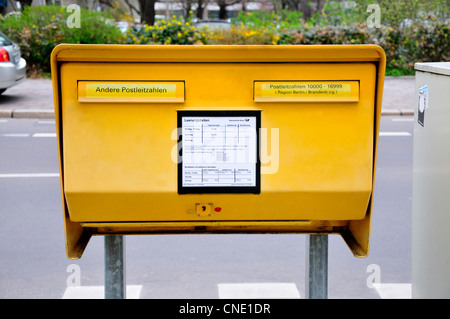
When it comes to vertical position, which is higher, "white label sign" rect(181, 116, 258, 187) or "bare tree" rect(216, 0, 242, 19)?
"white label sign" rect(181, 116, 258, 187)

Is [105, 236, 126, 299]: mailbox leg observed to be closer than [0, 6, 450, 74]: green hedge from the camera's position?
Yes

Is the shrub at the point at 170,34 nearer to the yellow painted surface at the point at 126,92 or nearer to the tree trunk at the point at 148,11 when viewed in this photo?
the tree trunk at the point at 148,11

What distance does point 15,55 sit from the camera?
1360cm

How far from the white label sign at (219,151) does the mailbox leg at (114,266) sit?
1.41 ft

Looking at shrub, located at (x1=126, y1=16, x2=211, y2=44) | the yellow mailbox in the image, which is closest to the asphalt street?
the yellow mailbox

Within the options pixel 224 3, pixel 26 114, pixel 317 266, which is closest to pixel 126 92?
pixel 317 266

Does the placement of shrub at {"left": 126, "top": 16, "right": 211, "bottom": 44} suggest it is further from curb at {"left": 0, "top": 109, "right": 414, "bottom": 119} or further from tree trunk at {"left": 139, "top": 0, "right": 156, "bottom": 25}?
tree trunk at {"left": 139, "top": 0, "right": 156, "bottom": 25}

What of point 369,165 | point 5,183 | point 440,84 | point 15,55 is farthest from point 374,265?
point 15,55

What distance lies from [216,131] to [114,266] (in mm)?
699

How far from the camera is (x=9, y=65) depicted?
1320 cm

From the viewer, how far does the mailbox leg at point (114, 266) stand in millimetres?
2752

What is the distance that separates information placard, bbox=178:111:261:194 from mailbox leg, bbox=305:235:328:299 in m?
0.42

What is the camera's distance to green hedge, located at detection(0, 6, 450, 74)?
16344 mm

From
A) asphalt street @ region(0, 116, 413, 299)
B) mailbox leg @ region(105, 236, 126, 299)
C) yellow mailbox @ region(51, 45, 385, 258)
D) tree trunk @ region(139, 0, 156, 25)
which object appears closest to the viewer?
yellow mailbox @ region(51, 45, 385, 258)
